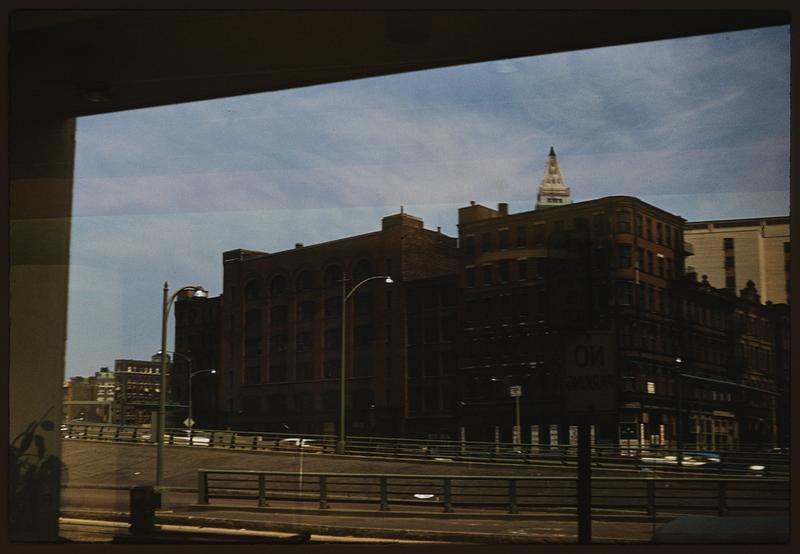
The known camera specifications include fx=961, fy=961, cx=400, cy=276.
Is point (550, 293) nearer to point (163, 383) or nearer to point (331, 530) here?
point (331, 530)

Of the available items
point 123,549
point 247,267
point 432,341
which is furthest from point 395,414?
point 123,549

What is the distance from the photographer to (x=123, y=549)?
246 inches

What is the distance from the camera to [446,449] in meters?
5.94

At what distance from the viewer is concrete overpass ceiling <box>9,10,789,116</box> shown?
5.77 meters

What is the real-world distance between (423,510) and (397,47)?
9.58 feet

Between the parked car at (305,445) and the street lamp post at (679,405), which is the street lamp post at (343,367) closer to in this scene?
the parked car at (305,445)

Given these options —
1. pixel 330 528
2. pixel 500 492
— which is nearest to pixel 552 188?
pixel 500 492

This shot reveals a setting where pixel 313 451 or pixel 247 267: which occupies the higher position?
pixel 247 267

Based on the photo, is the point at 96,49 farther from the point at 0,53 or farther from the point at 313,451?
the point at 313,451

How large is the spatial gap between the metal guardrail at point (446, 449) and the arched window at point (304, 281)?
3.21 feet

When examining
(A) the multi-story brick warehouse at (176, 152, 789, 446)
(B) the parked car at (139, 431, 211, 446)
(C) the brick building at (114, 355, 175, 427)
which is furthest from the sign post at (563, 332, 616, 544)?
(C) the brick building at (114, 355, 175, 427)

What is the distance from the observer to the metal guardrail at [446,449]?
5.51 m

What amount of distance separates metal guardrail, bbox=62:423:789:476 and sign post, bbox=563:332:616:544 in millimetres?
119

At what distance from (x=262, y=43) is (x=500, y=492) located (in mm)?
3223
